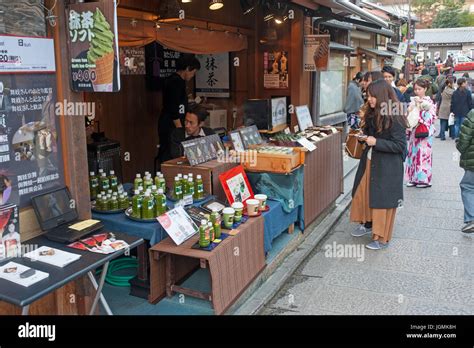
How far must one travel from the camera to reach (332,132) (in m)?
7.59

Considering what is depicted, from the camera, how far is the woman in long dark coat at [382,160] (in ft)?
18.5

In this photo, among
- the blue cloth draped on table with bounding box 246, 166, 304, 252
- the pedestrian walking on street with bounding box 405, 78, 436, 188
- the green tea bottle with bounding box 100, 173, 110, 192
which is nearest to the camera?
the green tea bottle with bounding box 100, 173, 110, 192

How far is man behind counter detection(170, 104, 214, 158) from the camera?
5738mm

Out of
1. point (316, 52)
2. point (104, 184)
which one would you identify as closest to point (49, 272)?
point (104, 184)

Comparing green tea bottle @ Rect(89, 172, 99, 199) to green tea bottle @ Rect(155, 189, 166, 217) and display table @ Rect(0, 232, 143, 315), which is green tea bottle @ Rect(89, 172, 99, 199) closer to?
green tea bottle @ Rect(155, 189, 166, 217)

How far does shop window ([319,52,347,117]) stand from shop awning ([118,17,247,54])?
2.66m

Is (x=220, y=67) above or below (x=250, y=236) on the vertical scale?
above

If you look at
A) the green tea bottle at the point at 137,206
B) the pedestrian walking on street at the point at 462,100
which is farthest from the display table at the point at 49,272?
the pedestrian walking on street at the point at 462,100

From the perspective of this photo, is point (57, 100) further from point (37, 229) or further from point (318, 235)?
point (318, 235)

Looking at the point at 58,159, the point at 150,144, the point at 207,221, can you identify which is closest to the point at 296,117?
the point at 150,144

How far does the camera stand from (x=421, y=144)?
889cm

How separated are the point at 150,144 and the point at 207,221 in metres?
4.24

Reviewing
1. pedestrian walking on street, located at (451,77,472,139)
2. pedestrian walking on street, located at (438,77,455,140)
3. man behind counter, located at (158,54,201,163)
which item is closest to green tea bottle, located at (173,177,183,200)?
man behind counter, located at (158,54,201,163)

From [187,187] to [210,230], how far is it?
84 cm
